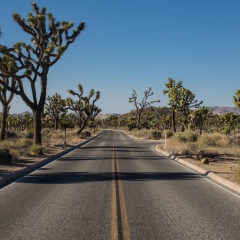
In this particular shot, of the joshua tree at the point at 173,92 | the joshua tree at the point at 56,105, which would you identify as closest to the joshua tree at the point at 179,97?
the joshua tree at the point at 173,92

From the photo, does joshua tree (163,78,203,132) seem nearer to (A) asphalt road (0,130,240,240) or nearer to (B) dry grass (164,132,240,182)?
(B) dry grass (164,132,240,182)

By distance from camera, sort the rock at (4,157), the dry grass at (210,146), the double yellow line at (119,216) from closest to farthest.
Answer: the double yellow line at (119,216) < the rock at (4,157) < the dry grass at (210,146)

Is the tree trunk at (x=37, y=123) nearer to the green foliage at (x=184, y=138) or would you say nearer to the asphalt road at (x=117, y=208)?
the asphalt road at (x=117, y=208)

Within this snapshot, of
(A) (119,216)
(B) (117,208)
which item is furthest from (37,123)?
(A) (119,216)

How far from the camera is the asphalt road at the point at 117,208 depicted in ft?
20.1

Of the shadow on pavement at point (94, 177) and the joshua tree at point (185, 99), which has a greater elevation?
the joshua tree at point (185, 99)

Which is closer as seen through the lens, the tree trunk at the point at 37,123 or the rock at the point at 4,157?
the rock at the point at 4,157

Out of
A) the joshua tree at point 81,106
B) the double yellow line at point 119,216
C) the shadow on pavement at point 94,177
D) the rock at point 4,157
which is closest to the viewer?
the double yellow line at point 119,216

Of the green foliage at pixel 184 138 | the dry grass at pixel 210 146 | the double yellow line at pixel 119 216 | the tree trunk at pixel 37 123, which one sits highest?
the tree trunk at pixel 37 123

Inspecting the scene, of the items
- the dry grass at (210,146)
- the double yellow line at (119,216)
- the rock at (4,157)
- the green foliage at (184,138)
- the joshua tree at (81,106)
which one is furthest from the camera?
the joshua tree at (81,106)

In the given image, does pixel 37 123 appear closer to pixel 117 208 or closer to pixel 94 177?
pixel 94 177

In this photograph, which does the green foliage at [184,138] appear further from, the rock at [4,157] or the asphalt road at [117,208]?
the asphalt road at [117,208]

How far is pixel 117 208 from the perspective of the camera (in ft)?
26.0

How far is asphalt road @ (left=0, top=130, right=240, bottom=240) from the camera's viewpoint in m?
6.12
